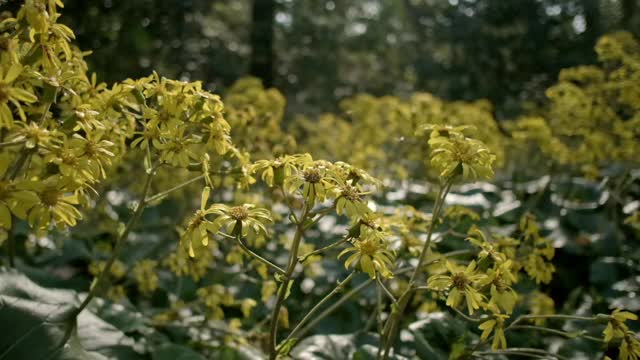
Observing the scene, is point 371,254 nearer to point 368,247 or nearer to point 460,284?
point 368,247

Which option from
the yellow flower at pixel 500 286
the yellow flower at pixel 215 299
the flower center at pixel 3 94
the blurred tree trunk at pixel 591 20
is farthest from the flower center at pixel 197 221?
the blurred tree trunk at pixel 591 20

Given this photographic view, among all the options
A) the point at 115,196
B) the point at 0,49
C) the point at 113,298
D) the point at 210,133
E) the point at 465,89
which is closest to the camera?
the point at 0,49

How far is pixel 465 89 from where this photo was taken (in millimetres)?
8883

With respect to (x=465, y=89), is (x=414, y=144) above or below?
below

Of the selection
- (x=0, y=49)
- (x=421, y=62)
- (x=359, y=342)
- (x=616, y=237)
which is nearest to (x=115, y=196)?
(x=359, y=342)

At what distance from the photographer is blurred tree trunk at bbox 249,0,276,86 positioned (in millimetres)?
7164

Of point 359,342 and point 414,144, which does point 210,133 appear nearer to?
point 359,342

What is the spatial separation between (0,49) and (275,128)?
1930 mm

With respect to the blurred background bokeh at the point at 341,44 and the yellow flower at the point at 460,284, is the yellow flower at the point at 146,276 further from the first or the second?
the blurred background bokeh at the point at 341,44

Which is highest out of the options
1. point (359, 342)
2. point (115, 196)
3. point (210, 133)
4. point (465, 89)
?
point (465, 89)

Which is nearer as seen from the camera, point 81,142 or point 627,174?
point 81,142

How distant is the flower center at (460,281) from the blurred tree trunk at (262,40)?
565cm

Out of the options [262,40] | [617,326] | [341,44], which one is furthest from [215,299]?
[341,44]

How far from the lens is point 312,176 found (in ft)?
5.73
